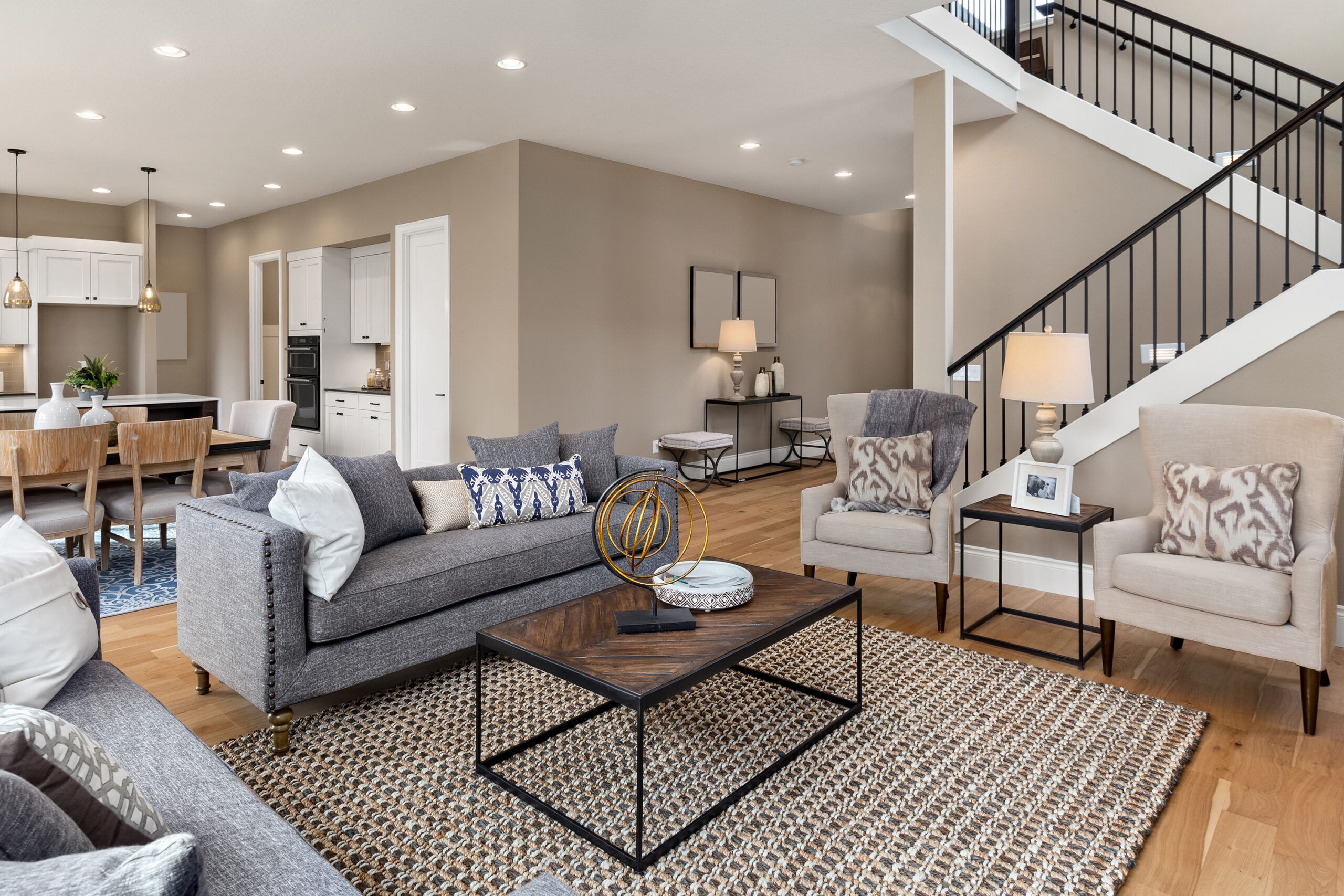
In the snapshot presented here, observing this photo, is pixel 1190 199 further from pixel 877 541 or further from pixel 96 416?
pixel 96 416

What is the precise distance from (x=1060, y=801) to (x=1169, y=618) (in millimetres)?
1054

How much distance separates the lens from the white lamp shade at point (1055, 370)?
339cm

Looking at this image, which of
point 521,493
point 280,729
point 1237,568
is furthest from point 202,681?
point 1237,568

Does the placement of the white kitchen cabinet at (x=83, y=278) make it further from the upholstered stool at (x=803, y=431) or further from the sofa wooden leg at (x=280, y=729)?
the sofa wooden leg at (x=280, y=729)

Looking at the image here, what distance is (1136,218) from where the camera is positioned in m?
4.64

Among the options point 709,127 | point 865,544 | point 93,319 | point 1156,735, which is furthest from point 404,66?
point 93,319

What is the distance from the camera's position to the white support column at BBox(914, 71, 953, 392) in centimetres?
434

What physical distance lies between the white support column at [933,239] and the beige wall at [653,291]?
266 centimetres

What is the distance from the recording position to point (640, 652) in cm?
209

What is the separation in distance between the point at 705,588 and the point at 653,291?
187 inches

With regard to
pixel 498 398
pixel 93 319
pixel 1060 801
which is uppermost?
pixel 93 319

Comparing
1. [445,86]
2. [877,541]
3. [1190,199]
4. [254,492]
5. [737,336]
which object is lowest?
[877,541]

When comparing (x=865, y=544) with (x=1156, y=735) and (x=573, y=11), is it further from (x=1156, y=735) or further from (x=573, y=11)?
(x=573, y=11)

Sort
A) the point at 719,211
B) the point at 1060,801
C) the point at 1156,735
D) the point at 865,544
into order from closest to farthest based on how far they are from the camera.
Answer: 1. the point at 1060,801
2. the point at 1156,735
3. the point at 865,544
4. the point at 719,211
